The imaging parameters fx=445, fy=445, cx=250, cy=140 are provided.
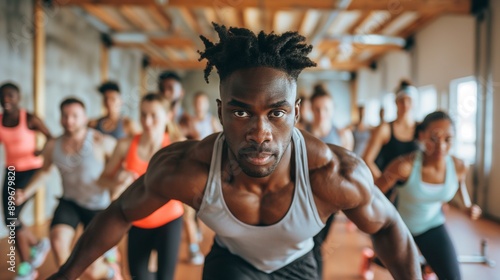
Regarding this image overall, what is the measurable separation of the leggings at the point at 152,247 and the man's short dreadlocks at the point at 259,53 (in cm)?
127

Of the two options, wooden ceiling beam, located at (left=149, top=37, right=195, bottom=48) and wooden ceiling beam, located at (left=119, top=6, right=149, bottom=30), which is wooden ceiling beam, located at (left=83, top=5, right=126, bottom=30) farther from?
wooden ceiling beam, located at (left=149, top=37, right=195, bottom=48)

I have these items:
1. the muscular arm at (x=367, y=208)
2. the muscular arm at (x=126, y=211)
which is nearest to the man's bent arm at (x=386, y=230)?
the muscular arm at (x=367, y=208)

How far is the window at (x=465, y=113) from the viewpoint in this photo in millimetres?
5750

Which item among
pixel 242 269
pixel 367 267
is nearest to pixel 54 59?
pixel 367 267

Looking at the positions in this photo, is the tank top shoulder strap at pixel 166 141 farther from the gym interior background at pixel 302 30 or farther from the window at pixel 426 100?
the window at pixel 426 100

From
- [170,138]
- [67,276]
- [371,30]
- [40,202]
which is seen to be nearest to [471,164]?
[371,30]

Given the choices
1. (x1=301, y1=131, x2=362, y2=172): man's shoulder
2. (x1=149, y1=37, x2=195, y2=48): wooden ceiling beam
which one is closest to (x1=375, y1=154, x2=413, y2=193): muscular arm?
(x1=301, y1=131, x2=362, y2=172): man's shoulder

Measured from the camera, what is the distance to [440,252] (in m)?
2.12

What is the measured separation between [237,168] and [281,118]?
263 mm

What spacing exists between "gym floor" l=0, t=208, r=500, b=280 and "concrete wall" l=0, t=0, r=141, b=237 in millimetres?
1333

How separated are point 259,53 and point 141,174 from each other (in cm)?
146

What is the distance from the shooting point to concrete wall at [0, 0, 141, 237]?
14.1 feet

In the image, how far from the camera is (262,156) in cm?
116

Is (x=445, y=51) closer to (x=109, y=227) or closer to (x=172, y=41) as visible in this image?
(x=172, y=41)
